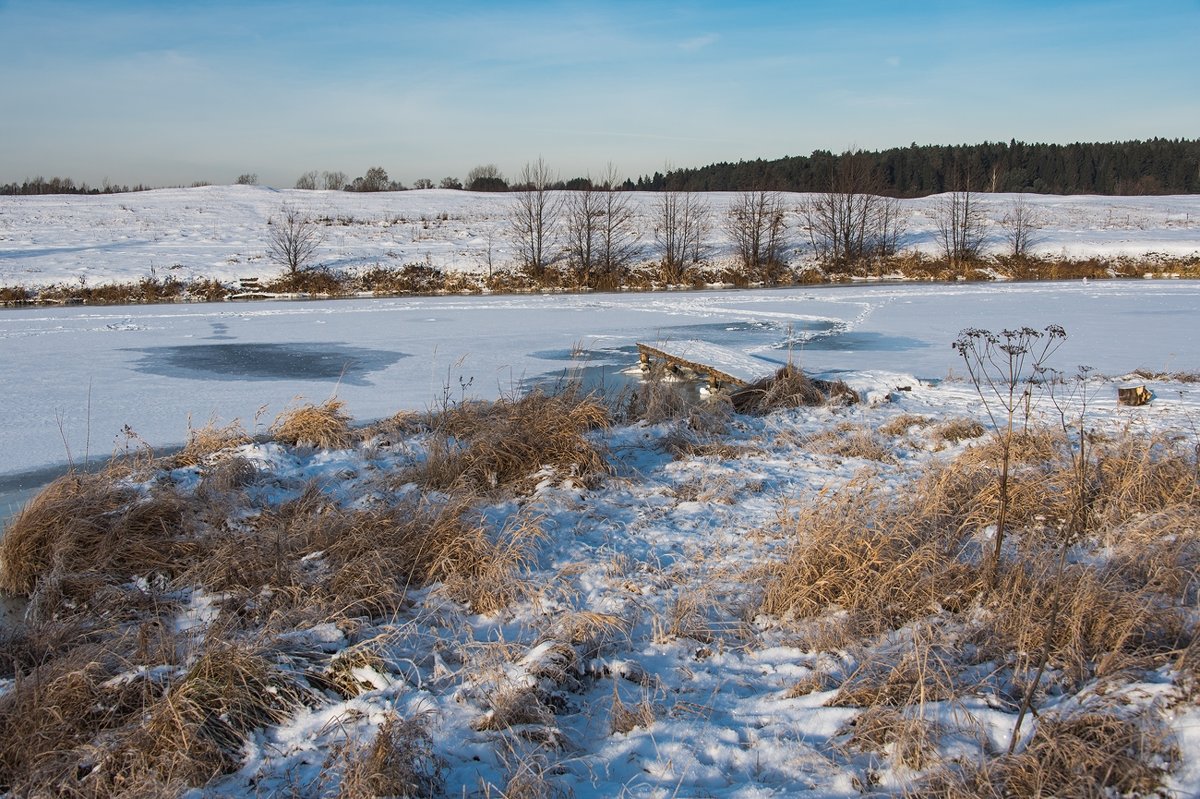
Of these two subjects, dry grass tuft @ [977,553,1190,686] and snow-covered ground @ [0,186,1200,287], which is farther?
snow-covered ground @ [0,186,1200,287]

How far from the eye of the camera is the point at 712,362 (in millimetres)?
10797

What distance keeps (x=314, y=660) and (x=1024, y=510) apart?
4416 millimetres

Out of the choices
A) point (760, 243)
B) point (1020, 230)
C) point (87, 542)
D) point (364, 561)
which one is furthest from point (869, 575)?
point (1020, 230)

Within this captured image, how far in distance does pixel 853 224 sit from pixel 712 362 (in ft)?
94.6

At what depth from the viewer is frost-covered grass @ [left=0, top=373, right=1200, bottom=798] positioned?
3.06 meters

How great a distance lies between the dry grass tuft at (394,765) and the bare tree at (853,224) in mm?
33989

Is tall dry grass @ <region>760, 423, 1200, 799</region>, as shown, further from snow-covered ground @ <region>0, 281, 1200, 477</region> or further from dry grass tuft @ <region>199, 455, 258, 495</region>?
snow-covered ground @ <region>0, 281, 1200, 477</region>

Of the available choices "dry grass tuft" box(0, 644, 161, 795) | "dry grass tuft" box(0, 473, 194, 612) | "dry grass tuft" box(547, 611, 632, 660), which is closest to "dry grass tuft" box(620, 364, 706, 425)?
"dry grass tuft" box(547, 611, 632, 660)

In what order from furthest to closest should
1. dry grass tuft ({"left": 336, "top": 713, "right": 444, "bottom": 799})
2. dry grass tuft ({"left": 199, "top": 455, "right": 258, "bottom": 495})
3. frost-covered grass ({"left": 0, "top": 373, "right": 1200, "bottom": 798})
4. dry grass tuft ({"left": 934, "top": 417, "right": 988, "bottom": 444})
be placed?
dry grass tuft ({"left": 934, "top": 417, "right": 988, "bottom": 444}), dry grass tuft ({"left": 199, "top": 455, "right": 258, "bottom": 495}), frost-covered grass ({"left": 0, "top": 373, "right": 1200, "bottom": 798}), dry grass tuft ({"left": 336, "top": 713, "right": 444, "bottom": 799})

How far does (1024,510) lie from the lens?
521 centimetres

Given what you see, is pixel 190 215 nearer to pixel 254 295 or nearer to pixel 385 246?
pixel 385 246

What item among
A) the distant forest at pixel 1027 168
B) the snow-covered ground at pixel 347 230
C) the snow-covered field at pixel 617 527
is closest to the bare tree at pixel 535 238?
the snow-covered ground at pixel 347 230

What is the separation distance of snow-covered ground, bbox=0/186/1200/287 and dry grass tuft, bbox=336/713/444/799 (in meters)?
28.6

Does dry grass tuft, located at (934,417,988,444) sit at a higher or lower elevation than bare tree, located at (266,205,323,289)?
lower
